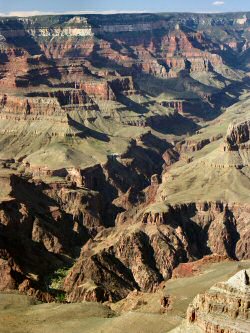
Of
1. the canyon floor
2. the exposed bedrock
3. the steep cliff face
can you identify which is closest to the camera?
the steep cliff face

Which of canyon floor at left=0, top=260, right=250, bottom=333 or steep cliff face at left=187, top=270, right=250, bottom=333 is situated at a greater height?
steep cliff face at left=187, top=270, right=250, bottom=333

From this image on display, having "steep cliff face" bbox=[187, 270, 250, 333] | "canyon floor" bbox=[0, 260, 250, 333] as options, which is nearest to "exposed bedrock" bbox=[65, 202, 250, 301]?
"canyon floor" bbox=[0, 260, 250, 333]

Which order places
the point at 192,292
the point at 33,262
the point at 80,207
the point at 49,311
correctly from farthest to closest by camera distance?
the point at 80,207
the point at 33,262
the point at 192,292
the point at 49,311

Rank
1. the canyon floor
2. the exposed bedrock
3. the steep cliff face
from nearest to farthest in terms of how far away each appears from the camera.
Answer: the steep cliff face < the canyon floor < the exposed bedrock

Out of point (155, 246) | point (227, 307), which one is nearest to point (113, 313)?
point (227, 307)

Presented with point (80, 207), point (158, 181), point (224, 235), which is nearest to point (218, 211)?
point (224, 235)

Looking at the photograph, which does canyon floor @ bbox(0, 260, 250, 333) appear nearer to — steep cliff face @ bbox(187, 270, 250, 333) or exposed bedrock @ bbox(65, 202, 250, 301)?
steep cliff face @ bbox(187, 270, 250, 333)

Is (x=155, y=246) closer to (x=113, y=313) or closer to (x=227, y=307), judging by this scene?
(x=113, y=313)

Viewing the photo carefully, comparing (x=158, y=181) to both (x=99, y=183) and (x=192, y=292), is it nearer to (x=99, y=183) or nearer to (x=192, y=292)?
(x=99, y=183)

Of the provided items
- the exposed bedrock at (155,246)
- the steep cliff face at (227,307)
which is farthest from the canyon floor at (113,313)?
the exposed bedrock at (155,246)
